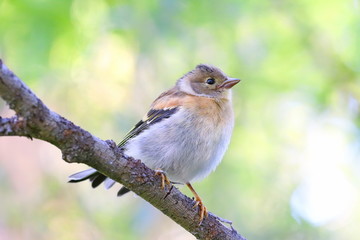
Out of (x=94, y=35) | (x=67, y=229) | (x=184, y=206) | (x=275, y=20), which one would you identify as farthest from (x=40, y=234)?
(x=275, y=20)

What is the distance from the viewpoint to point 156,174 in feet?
11.8

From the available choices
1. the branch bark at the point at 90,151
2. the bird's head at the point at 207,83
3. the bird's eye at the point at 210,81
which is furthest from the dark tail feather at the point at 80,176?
the bird's eye at the point at 210,81

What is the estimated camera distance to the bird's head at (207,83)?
5670 millimetres

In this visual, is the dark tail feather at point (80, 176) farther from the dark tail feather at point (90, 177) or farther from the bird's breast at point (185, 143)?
the bird's breast at point (185, 143)

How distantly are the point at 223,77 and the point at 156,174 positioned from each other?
2481mm

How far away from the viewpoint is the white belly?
4.71m

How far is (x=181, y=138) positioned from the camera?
4.73m

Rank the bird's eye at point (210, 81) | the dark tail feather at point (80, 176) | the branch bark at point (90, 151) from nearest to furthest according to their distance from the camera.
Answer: the branch bark at point (90, 151) < the dark tail feather at point (80, 176) < the bird's eye at point (210, 81)

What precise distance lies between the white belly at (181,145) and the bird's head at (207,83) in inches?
31.3

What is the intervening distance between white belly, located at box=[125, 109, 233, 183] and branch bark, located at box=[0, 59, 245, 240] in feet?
2.56

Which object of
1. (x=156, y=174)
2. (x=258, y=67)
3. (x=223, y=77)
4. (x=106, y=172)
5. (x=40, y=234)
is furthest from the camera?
(x=258, y=67)

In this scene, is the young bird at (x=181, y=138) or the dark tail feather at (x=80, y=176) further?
the young bird at (x=181, y=138)

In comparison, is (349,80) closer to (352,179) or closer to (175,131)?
(352,179)

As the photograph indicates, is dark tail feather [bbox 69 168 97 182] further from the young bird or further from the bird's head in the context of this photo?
the bird's head
